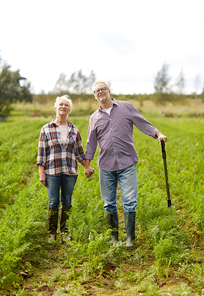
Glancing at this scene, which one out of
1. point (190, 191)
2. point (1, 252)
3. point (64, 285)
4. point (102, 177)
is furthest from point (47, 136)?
point (190, 191)

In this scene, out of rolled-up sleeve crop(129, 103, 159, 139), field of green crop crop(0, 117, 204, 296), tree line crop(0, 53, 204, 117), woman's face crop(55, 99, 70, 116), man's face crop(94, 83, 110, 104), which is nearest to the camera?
field of green crop crop(0, 117, 204, 296)

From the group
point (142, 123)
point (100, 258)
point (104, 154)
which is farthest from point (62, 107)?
point (100, 258)

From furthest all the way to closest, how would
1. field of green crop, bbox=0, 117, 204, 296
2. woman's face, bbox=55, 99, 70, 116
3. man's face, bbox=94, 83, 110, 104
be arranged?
woman's face, bbox=55, 99, 70, 116 → man's face, bbox=94, 83, 110, 104 → field of green crop, bbox=0, 117, 204, 296

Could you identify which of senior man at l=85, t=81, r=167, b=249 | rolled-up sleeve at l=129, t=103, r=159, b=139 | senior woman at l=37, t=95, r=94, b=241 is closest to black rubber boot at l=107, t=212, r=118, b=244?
senior man at l=85, t=81, r=167, b=249

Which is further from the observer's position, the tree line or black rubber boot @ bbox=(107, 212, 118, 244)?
the tree line

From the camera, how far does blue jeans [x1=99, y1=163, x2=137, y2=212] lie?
396cm

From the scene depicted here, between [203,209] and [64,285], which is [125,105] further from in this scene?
[64,285]

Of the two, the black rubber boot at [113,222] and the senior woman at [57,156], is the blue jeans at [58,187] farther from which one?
the black rubber boot at [113,222]

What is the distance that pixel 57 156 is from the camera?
4.26 meters

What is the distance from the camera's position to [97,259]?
339cm

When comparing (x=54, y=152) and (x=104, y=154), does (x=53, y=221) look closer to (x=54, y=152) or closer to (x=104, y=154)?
(x=54, y=152)

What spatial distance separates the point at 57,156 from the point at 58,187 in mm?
493

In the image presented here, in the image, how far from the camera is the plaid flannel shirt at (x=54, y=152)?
13.9 ft

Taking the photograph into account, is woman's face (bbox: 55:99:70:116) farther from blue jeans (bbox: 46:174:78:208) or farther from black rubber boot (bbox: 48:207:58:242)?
black rubber boot (bbox: 48:207:58:242)
